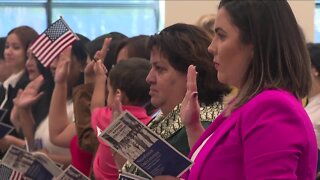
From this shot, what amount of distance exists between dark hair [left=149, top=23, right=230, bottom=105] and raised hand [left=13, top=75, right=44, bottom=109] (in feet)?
6.78

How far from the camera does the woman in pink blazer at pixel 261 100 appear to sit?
1.59 m

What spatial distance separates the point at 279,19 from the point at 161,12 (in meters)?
5.53

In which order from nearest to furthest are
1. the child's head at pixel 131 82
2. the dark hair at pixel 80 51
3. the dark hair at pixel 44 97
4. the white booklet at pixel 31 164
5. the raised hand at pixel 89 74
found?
the white booklet at pixel 31 164 → the child's head at pixel 131 82 → the raised hand at pixel 89 74 → the dark hair at pixel 80 51 → the dark hair at pixel 44 97

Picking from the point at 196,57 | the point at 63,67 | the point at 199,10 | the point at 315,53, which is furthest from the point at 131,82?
the point at 199,10

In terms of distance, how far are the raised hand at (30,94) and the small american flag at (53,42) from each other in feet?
0.63

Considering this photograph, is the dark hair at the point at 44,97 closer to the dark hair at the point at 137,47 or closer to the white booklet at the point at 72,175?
the dark hair at the point at 137,47

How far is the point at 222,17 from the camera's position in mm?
1774

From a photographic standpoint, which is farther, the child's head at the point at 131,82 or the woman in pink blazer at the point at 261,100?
the child's head at the point at 131,82

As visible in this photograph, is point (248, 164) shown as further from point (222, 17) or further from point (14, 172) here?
point (14, 172)

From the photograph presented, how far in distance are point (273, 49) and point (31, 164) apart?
137 centimetres

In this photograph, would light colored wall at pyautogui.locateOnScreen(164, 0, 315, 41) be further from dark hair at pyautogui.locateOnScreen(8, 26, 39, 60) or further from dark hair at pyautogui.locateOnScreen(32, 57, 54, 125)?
dark hair at pyautogui.locateOnScreen(32, 57, 54, 125)

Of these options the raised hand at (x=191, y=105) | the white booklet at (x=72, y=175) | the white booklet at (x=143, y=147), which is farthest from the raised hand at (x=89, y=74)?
the white booklet at (x=143, y=147)

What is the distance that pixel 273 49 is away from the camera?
5.56ft

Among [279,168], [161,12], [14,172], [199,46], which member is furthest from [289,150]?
[161,12]
